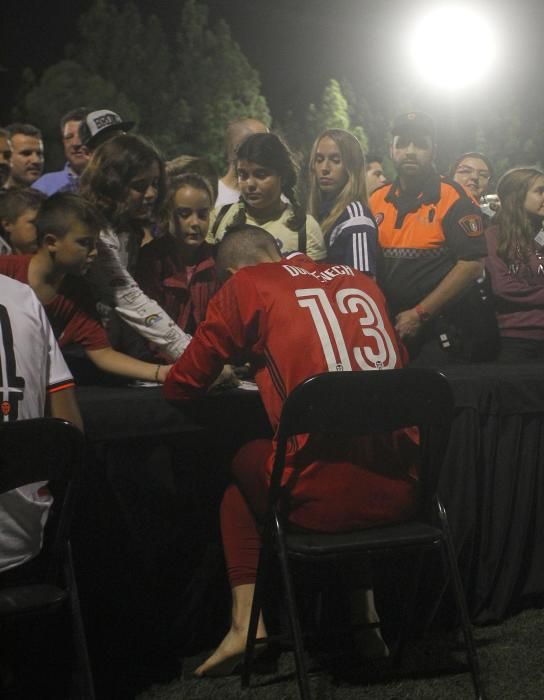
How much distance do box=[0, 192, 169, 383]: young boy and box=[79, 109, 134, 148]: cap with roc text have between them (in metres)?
1.01

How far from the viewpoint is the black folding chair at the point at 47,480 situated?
181cm

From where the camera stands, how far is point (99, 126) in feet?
12.4

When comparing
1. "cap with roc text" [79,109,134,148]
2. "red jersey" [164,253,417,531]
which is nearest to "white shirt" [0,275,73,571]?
"red jersey" [164,253,417,531]

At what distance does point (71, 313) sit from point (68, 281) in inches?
4.1

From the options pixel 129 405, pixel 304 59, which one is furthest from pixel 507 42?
pixel 129 405

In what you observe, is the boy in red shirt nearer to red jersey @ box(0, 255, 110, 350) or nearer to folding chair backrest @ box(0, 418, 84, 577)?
red jersey @ box(0, 255, 110, 350)

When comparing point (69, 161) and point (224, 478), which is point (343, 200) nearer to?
point (69, 161)

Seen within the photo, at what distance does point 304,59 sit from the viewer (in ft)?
17.0

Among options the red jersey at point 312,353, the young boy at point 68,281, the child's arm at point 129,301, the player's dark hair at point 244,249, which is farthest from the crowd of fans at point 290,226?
the red jersey at point 312,353

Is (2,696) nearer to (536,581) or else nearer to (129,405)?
(129,405)

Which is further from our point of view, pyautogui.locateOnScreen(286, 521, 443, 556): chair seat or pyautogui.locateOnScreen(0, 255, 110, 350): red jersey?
pyautogui.locateOnScreen(0, 255, 110, 350): red jersey

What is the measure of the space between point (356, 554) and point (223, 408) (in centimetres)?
61

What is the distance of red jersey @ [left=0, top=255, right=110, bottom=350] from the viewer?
8.84 feet

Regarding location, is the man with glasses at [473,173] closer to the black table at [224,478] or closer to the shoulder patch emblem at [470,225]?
the shoulder patch emblem at [470,225]
